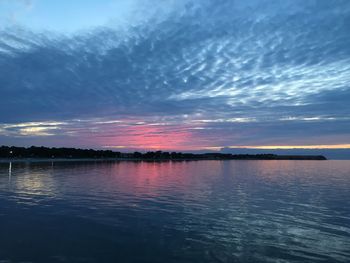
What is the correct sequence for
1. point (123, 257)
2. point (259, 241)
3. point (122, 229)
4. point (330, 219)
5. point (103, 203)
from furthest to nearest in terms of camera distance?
point (103, 203)
point (330, 219)
point (122, 229)
point (259, 241)
point (123, 257)

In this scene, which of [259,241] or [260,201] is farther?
[260,201]

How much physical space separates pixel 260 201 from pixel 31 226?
87.5ft

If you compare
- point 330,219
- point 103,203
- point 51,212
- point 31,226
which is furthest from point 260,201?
point 31,226

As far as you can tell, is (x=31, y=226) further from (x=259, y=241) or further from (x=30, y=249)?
(x=259, y=241)

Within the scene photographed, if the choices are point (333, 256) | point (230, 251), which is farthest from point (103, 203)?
point (333, 256)

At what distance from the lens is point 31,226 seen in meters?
26.6

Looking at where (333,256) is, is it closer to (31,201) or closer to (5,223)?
(5,223)

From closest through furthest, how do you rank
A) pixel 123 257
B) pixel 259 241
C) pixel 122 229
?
pixel 123 257 < pixel 259 241 < pixel 122 229

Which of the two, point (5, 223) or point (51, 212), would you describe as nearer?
point (5, 223)

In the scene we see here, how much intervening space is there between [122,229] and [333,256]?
14468mm

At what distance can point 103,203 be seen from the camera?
1548 inches

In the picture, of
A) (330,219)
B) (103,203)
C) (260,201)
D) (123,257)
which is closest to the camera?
(123,257)

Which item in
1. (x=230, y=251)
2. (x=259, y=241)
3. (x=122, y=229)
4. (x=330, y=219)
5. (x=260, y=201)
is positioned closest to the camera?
(x=230, y=251)

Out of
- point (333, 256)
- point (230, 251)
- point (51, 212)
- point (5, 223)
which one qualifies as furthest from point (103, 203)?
point (333, 256)
